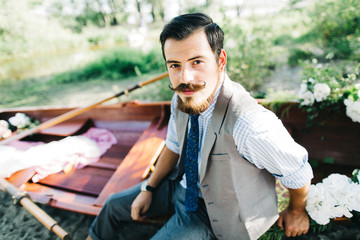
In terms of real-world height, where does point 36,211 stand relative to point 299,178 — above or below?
below

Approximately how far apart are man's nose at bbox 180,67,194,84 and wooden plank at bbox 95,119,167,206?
1343 millimetres

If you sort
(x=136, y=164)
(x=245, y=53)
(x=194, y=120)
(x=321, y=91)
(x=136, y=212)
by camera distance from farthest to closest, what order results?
1. (x=245, y=53)
2. (x=136, y=164)
3. (x=321, y=91)
4. (x=136, y=212)
5. (x=194, y=120)

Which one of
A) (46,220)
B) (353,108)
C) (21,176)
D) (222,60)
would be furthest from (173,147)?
(21,176)

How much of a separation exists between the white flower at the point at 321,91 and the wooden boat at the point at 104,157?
1.76 m

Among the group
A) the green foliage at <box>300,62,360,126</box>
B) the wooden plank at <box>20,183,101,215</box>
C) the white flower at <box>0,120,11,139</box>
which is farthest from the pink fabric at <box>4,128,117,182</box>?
the green foliage at <box>300,62,360,126</box>

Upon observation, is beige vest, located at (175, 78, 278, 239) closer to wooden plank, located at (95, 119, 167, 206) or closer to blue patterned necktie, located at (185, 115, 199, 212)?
blue patterned necktie, located at (185, 115, 199, 212)

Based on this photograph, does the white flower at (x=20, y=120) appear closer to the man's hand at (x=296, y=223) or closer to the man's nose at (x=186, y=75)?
the man's nose at (x=186, y=75)

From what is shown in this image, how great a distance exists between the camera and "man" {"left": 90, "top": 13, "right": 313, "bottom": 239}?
1.08m

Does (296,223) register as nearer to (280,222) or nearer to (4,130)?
(280,222)

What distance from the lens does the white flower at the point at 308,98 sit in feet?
6.64

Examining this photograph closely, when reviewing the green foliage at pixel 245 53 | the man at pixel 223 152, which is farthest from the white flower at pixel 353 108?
the green foliage at pixel 245 53

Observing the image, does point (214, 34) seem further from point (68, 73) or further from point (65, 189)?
point (68, 73)

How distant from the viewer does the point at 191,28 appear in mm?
1227

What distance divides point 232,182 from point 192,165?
350mm
